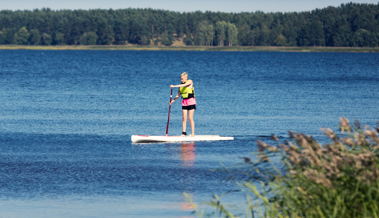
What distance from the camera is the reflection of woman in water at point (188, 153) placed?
40.0 feet

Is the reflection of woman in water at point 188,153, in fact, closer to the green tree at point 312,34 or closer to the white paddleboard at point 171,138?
the white paddleboard at point 171,138

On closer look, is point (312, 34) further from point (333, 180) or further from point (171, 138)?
point (333, 180)

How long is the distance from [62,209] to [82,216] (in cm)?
50

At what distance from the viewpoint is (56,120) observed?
1961cm

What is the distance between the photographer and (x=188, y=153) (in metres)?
13.4

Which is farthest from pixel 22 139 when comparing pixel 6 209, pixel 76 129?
pixel 6 209

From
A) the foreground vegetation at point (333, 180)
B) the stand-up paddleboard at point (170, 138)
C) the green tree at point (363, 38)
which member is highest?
the foreground vegetation at point (333, 180)

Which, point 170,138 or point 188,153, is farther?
point 170,138

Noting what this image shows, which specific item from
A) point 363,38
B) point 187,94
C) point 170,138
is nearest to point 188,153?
point 170,138

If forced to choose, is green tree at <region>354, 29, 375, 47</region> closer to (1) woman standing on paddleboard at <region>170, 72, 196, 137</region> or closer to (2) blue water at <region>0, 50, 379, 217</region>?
(2) blue water at <region>0, 50, 379, 217</region>

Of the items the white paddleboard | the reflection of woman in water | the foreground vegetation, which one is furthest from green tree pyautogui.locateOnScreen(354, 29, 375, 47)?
the foreground vegetation

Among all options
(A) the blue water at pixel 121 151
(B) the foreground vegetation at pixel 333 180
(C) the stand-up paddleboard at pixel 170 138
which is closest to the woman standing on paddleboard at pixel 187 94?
(C) the stand-up paddleboard at pixel 170 138

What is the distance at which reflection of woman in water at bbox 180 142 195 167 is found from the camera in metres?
12.2

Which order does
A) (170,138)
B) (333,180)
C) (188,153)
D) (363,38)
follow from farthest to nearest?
1. (363,38)
2. (170,138)
3. (188,153)
4. (333,180)
